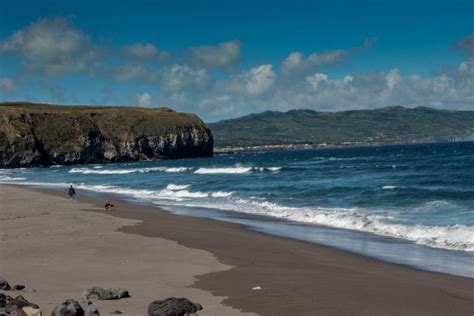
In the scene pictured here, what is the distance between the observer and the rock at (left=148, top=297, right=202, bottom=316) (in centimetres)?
739

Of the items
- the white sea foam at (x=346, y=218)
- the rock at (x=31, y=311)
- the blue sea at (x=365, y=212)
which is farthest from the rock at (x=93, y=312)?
the white sea foam at (x=346, y=218)

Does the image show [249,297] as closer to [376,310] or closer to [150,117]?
[376,310]

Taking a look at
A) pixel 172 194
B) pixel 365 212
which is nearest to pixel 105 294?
pixel 365 212

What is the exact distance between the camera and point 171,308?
7.43 metres

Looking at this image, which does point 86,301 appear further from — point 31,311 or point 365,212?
point 365,212

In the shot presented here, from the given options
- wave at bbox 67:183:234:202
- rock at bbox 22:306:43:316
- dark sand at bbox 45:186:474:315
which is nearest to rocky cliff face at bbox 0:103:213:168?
wave at bbox 67:183:234:202

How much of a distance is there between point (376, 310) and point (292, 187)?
31001mm

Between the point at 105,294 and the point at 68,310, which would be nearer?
the point at 68,310

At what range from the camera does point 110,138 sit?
14675 centimetres

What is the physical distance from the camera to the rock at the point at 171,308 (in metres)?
7.39

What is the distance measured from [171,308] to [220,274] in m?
3.83

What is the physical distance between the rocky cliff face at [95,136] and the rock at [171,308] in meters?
124

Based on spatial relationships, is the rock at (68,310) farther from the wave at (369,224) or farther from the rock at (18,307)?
the wave at (369,224)

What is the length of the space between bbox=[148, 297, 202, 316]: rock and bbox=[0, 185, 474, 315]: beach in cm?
45
